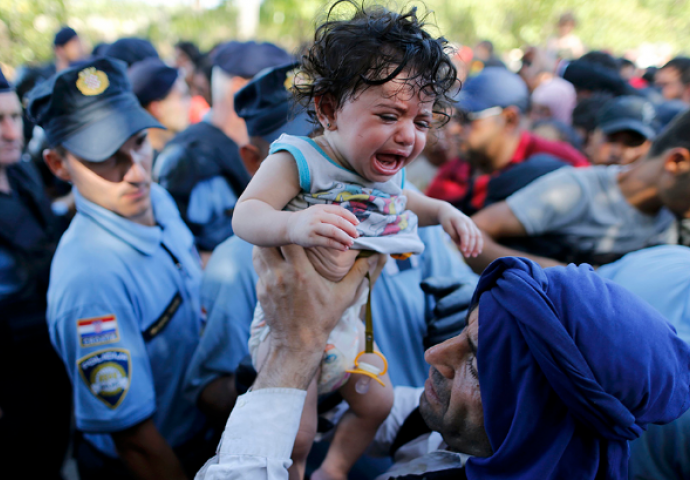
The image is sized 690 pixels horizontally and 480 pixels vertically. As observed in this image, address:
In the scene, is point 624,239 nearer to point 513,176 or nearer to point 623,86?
point 513,176

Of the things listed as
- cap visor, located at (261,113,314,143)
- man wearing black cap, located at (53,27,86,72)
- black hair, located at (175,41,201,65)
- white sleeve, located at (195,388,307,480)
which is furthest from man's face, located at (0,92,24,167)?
black hair, located at (175,41,201,65)

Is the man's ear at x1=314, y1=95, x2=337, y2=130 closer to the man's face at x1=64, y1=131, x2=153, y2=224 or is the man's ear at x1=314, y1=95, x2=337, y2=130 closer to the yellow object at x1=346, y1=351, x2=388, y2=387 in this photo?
the yellow object at x1=346, y1=351, x2=388, y2=387

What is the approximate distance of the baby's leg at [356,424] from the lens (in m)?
1.72

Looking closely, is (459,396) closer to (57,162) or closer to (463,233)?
(463,233)

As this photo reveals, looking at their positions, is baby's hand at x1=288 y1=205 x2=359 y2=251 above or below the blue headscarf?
above

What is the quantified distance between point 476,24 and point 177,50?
49.5 ft

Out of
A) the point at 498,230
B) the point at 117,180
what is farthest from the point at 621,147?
the point at 117,180

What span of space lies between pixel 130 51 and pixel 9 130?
356cm

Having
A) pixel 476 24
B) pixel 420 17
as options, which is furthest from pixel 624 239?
pixel 476 24

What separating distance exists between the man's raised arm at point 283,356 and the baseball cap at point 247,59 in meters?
2.87

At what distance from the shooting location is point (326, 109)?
5.12 ft

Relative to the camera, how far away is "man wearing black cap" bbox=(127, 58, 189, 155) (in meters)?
4.25

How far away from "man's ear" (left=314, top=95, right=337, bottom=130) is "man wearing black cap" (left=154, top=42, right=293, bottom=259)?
2348 mm

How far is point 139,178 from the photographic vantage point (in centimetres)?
224
